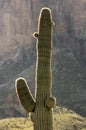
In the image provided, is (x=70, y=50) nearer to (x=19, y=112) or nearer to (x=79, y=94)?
(x=79, y=94)

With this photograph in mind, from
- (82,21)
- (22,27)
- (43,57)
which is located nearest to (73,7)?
(82,21)

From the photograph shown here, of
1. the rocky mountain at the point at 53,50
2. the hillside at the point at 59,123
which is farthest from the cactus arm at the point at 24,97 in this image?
the rocky mountain at the point at 53,50

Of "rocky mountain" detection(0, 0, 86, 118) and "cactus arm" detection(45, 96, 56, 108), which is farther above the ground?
"cactus arm" detection(45, 96, 56, 108)

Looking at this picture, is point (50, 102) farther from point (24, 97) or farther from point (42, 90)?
point (24, 97)

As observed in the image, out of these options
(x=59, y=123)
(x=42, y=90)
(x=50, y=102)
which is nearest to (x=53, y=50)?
(x=59, y=123)

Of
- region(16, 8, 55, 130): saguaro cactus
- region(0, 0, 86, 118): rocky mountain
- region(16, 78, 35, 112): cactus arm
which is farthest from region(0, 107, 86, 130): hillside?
region(16, 78, 35, 112): cactus arm

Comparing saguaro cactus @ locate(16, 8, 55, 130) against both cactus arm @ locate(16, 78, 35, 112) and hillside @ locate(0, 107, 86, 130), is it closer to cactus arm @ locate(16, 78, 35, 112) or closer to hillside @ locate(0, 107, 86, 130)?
cactus arm @ locate(16, 78, 35, 112)
